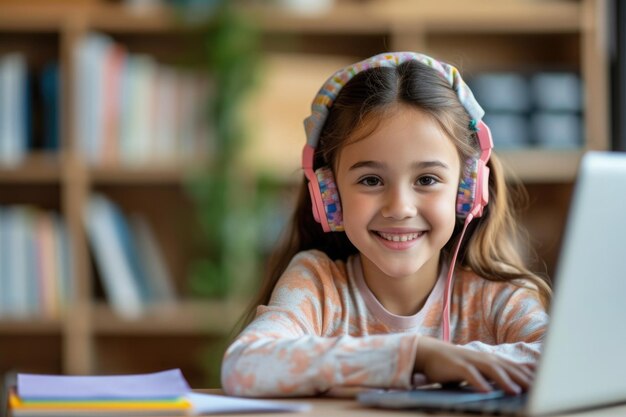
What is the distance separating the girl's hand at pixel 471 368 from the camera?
1.04 meters

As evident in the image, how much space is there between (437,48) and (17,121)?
4.51ft

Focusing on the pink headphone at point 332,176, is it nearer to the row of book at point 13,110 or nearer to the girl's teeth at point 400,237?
the girl's teeth at point 400,237

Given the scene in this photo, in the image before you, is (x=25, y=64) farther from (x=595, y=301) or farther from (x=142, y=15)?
(x=595, y=301)

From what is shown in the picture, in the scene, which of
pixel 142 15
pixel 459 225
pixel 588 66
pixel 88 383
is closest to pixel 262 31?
pixel 142 15

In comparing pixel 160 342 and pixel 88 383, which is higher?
pixel 88 383

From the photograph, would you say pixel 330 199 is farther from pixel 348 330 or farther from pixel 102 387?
pixel 102 387

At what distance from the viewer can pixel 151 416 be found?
965mm

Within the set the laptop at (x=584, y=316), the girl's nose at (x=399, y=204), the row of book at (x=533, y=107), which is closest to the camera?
the laptop at (x=584, y=316)

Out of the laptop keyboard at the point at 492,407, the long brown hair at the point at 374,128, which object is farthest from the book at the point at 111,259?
the laptop keyboard at the point at 492,407

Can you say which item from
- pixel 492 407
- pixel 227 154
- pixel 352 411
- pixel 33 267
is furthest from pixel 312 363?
pixel 33 267

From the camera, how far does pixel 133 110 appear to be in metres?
3.22

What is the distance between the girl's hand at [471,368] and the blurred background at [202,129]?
2.12 meters

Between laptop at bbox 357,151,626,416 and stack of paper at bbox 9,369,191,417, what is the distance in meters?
0.20

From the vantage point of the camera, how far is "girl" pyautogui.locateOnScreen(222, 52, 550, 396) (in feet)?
4.25
